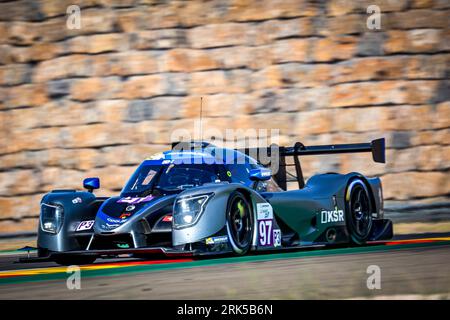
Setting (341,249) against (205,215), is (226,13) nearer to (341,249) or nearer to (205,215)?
(341,249)

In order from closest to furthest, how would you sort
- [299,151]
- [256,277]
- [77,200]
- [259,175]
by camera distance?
[256,277] < [259,175] < [77,200] < [299,151]

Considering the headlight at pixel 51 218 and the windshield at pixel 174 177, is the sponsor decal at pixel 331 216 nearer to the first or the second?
the windshield at pixel 174 177

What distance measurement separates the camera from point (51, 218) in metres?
9.17

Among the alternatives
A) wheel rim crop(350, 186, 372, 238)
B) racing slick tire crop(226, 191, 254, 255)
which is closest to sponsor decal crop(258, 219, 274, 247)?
racing slick tire crop(226, 191, 254, 255)

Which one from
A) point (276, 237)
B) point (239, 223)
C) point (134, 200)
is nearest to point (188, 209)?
point (239, 223)

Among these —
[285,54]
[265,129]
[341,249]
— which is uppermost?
[285,54]

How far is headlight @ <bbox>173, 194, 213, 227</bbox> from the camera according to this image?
8203mm

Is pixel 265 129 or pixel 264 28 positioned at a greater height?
pixel 264 28

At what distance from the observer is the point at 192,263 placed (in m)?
8.21

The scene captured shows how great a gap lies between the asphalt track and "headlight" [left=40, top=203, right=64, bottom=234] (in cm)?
44

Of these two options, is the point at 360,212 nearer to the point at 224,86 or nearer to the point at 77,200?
the point at 77,200

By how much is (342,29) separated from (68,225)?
22.2ft

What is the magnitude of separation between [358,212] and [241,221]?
90.6 inches
